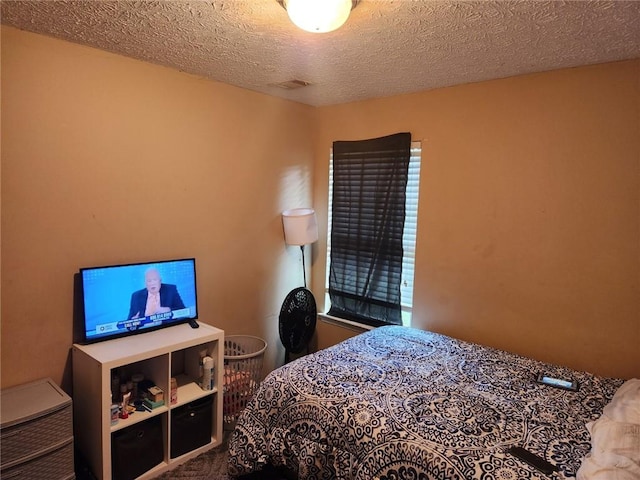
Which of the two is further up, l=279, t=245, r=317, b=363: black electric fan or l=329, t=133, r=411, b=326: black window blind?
l=329, t=133, r=411, b=326: black window blind

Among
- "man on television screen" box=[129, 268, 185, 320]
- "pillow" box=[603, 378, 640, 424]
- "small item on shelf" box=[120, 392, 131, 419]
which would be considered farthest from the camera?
"man on television screen" box=[129, 268, 185, 320]

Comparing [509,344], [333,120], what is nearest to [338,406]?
[509,344]

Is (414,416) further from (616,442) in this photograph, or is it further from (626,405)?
(626,405)

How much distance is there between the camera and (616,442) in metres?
1.41

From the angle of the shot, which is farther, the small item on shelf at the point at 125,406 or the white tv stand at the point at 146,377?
the small item on shelf at the point at 125,406

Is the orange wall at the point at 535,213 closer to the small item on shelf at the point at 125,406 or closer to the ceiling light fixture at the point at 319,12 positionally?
the ceiling light fixture at the point at 319,12

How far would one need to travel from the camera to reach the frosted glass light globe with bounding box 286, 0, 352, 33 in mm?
1432

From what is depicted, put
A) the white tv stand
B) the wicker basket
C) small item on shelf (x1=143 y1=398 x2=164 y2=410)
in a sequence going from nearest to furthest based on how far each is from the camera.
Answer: the white tv stand, small item on shelf (x1=143 y1=398 x2=164 y2=410), the wicker basket

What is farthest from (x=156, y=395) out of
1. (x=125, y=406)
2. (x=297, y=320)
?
(x=297, y=320)

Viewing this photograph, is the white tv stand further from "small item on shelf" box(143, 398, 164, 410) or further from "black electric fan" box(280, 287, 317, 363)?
"black electric fan" box(280, 287, 317, 363)

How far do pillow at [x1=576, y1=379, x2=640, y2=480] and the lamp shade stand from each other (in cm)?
207

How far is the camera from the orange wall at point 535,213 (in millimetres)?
2107

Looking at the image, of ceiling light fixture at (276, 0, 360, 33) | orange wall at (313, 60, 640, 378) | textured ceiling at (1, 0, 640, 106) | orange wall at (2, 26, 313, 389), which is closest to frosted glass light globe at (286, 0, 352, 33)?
ceiling light fixture at (276, 0, 360, 33)

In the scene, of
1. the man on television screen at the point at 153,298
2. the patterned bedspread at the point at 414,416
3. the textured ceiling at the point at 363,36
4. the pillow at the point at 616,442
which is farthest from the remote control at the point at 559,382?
the man on television screen at the point at 153,298
